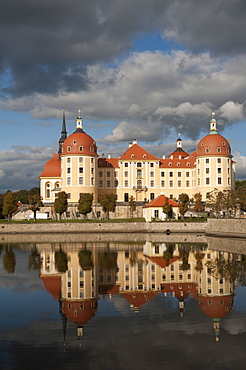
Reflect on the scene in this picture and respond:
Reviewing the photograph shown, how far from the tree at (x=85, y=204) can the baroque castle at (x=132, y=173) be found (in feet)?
11.3

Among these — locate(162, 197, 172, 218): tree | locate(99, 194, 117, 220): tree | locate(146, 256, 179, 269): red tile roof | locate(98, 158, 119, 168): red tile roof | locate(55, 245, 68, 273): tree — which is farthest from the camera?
locate(98, 158, 119, 168): red tile roof

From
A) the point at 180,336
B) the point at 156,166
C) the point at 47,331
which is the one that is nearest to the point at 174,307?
the point at 180,336

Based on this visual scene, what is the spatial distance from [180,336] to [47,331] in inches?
141

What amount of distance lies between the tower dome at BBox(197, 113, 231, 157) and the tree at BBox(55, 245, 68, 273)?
41.9 m

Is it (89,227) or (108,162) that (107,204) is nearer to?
(89,227)

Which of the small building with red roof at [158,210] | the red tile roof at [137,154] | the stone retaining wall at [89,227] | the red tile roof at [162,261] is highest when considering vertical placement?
the red tile roof at [137,154]

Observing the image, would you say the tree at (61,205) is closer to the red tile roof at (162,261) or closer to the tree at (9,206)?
the tree at (9,206)

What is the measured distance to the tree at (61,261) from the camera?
2547 cm

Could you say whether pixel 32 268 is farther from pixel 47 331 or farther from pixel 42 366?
pixel 42 366

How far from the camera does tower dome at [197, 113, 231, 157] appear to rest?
71.7 metres

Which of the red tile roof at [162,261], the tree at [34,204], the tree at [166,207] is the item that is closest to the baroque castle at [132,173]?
the tree at [34,204]

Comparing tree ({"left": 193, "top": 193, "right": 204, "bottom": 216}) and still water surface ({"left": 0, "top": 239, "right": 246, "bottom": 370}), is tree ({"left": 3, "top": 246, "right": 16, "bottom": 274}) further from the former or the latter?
tree ({"left": 193, "top": 193, "right": 204, "bottom": 216})

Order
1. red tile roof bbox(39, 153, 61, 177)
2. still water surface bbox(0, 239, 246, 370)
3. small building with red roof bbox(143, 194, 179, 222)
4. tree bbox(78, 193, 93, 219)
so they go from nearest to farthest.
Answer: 1. still water surface bbox(0, 239, 246, 370)
2. small building with red roof bbox(143, 194, 179, 222)
3. tree bbox(78, 193, 93, 219)
4. red tile roof bbox(39, 153, 61, 177)

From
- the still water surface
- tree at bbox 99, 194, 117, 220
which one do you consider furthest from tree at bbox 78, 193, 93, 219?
the still water surface
